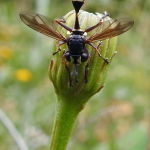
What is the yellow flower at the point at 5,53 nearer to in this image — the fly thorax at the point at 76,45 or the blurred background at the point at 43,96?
the blurred background at the point at 43,96

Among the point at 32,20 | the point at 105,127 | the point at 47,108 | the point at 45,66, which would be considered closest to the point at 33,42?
the point at 45,66

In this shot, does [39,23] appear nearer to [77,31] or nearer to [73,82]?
[77,31]

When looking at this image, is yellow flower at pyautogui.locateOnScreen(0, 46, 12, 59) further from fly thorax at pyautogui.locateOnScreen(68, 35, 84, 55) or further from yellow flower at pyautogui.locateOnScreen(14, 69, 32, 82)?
fly thorax at pyautogui.locateOnScreen(68, 35, 84, 55)

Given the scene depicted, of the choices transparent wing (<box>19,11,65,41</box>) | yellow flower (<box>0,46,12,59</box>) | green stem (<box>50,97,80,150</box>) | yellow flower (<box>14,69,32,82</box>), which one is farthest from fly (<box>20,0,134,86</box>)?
yellow flower (<box>0,46,12,59</box>)

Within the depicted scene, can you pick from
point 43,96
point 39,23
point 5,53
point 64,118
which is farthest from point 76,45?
point 43,96

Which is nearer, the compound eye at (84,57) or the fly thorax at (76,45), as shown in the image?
the compound eye at (84,57)

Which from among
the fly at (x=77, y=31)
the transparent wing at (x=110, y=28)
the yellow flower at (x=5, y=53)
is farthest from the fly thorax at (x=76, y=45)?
the yellow flower at (x=5, y=53)
